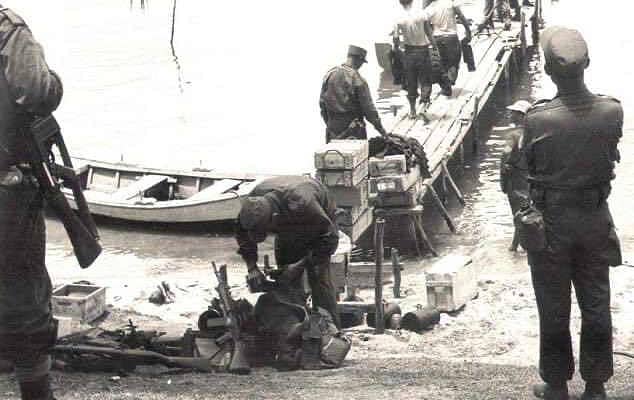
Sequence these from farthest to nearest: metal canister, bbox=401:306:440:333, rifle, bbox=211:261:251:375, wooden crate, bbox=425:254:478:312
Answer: wooden crate, bbox=425:254:478:312
metal canister, bbox=401:306:440:333
rifle, bbox=211:261:251:375

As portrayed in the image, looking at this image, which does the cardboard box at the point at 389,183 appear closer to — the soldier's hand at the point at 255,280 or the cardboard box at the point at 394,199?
the cardboard box at the point at 394,199

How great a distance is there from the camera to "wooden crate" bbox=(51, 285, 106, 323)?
1150 cm

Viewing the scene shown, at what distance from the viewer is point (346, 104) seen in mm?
15094

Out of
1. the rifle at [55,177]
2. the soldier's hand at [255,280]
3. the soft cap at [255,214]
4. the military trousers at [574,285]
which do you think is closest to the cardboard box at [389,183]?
the soldier's hand at [255,280]

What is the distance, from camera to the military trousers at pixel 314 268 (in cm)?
980

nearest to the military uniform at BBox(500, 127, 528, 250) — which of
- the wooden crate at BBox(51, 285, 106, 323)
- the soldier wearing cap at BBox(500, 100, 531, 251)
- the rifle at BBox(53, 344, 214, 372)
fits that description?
the soldier wearing cap at BBox(500, 100, 531, 251)

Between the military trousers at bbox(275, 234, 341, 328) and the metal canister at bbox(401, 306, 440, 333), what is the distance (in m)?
0.80

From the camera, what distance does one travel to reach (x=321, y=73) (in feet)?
99.1

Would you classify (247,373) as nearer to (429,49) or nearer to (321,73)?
(429,49)

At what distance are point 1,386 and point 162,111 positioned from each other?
63.1 feet

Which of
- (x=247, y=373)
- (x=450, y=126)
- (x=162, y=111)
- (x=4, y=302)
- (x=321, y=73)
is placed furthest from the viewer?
(x=321, y=73)

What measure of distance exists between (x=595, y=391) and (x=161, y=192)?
1154 centimetres

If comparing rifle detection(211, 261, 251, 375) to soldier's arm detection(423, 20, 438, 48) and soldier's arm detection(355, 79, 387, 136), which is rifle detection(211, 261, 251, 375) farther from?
soldier's arm detection(423, 20, 438, 48)

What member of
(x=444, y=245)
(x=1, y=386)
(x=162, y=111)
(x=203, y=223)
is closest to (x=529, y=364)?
(x=1, y=386)
